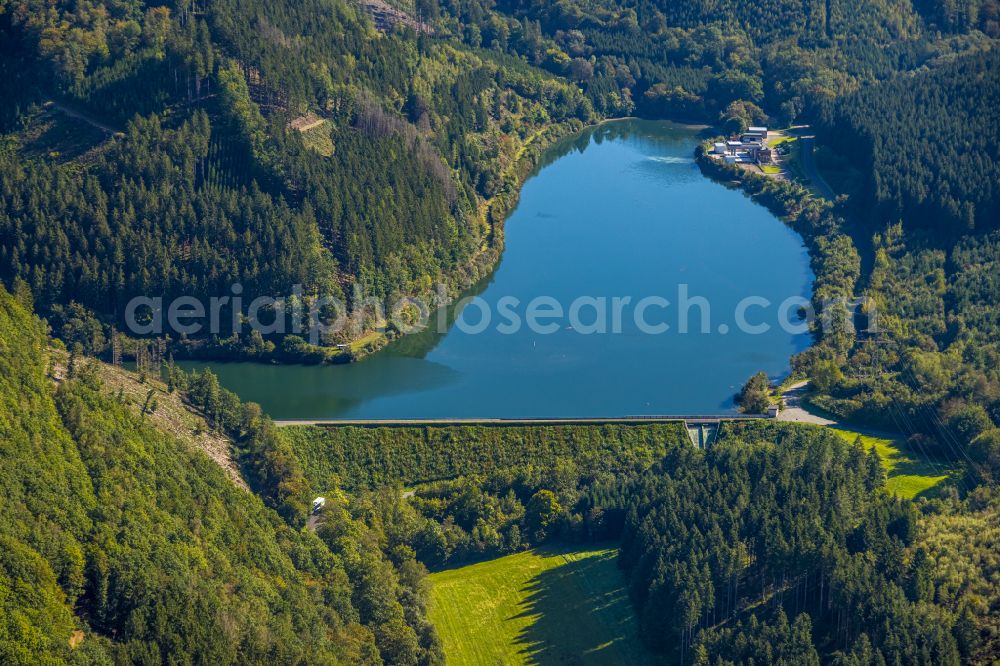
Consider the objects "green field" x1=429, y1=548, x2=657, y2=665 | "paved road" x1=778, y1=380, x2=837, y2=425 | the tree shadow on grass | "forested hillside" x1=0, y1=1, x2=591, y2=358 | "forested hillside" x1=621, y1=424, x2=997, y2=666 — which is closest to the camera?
"forested hillside" x1=621, y1=424, x2=997, y2=666

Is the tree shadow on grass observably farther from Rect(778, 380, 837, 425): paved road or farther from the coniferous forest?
Rect(778, 380, 837, 425): paved road

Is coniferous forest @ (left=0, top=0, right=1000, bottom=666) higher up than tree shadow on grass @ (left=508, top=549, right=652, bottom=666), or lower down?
higher up

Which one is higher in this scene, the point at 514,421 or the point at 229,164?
the point at 229,164

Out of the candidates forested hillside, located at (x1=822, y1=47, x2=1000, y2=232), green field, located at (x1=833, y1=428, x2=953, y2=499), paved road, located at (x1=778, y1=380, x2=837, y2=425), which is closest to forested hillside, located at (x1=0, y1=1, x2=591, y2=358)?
paved road, located at (x1=778, y1=380, x2=837, y2=425)

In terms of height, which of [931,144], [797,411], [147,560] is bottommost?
[797,411]

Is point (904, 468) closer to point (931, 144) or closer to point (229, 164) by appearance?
point (931, 144)

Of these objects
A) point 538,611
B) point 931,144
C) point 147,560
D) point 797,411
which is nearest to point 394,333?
point 797,411

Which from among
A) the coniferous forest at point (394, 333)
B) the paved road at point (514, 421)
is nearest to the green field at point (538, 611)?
the coniferous forest at point (394, 333)
